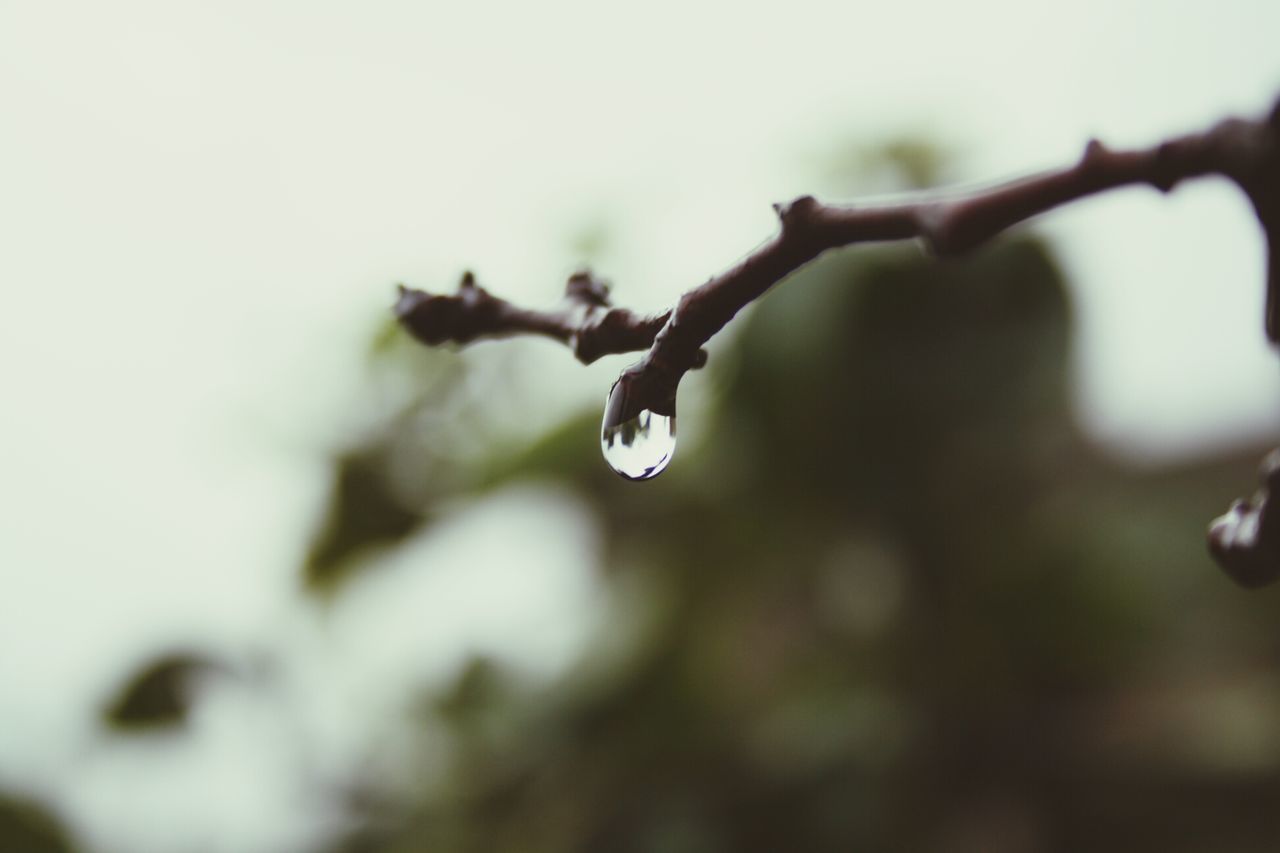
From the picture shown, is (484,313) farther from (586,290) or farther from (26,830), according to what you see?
(26,830)

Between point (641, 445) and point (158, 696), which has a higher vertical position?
point (158, 696)

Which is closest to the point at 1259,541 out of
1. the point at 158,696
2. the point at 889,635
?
the point at 889,635

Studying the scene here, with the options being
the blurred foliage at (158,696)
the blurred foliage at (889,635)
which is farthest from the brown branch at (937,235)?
the blurred foliage at (158,696)

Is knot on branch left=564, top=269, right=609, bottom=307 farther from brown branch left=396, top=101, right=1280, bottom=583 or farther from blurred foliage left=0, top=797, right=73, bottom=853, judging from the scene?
blurred foliage left=0, top=797, right=73, bottom=853

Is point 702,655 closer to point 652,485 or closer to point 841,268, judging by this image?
point 652,485

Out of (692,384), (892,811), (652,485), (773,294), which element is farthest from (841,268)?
(892,811)

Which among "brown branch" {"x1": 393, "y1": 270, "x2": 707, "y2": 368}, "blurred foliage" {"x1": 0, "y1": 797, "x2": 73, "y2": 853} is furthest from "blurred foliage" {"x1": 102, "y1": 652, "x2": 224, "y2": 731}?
"brown branch" {"x1": 393, "y1": 270, "x2": 707, "y2": 368}

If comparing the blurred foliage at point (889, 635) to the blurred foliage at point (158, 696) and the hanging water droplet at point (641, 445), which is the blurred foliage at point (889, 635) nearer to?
the blurred foliage at point (158, 696)
